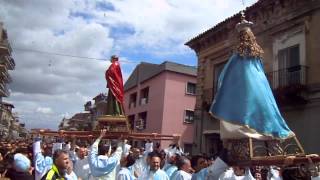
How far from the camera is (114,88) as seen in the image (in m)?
10.5

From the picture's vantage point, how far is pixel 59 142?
A: 33.2 ft

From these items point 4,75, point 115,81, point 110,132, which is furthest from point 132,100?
point 110,132

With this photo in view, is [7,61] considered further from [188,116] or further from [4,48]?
[188,116]

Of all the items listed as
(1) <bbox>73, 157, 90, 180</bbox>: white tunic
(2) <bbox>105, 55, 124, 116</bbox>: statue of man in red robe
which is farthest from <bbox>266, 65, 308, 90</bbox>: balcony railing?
(1) <bbox>73, 157, 90, 180</bbox>: white tunic

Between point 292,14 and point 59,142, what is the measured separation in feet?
31.2

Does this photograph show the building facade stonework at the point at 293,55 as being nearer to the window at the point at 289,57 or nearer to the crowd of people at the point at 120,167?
the window at the point at 289,57

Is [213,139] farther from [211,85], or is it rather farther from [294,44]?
[294,44]

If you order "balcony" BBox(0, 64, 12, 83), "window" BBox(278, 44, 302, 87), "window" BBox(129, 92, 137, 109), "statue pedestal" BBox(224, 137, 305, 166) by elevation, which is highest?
"balcony" BBox(0, 64, 12, 83)

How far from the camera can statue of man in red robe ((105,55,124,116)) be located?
33.5 feet

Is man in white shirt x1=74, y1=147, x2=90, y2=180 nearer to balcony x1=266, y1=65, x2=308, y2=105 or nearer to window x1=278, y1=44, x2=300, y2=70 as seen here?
balcony x1=266, y1=65, x2=308, y2=105

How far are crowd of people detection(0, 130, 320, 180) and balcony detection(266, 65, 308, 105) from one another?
612 centimetres

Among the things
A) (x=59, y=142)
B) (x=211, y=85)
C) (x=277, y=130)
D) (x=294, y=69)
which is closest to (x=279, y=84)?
(x=294, y=69)

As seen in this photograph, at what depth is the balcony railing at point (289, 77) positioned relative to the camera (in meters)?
14.6

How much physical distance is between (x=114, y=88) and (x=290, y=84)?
681 centimetres
